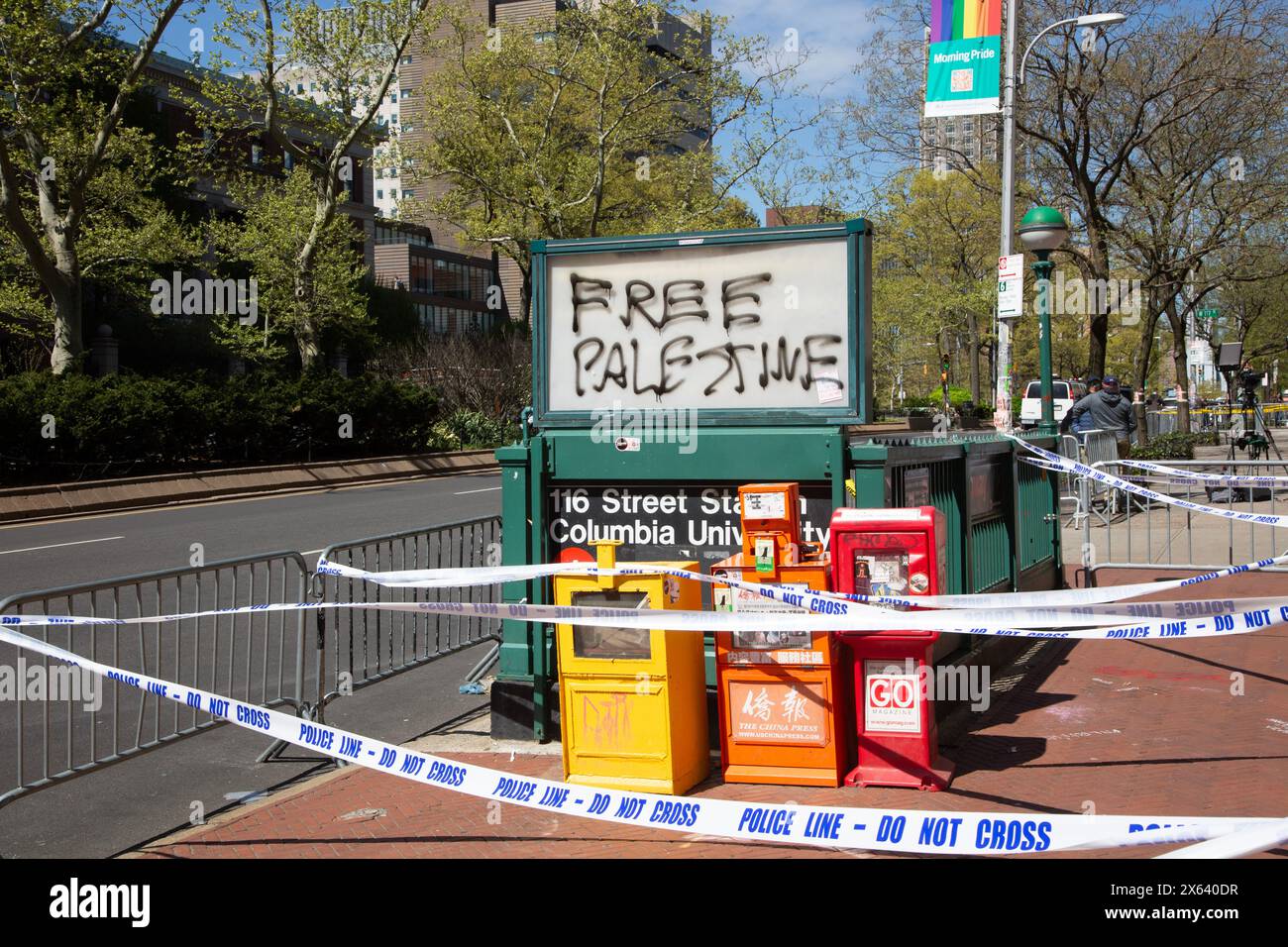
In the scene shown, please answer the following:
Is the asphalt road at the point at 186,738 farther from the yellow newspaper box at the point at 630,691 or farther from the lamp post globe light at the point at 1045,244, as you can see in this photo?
the lamp post globe light at the point at 1045,244

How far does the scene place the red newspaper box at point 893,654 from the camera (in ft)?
17.7

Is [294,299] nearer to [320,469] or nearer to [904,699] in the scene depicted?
[320,469]

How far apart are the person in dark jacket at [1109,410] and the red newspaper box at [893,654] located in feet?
40.7

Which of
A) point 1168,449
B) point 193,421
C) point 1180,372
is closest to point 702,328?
point 193,421

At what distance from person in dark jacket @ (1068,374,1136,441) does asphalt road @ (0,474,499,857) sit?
9235 mm

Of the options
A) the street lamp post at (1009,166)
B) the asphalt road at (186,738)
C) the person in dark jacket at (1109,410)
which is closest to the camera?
the asphalt road at (186,738)

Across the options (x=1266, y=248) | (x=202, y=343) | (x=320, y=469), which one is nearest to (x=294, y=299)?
(x=320, y=469)

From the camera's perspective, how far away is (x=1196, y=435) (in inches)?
1335

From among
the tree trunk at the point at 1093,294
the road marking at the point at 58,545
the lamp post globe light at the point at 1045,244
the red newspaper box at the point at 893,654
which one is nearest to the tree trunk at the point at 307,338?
the road marking at the point at 58,545

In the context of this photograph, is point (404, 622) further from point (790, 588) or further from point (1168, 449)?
point (1168, 449)

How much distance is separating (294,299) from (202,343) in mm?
19365

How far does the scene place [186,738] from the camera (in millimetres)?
6031

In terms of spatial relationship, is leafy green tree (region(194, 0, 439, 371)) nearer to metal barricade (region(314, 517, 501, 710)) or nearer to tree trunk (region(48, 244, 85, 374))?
tree trunk (region(48, 244, 85, 374))

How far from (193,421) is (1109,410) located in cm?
1657
